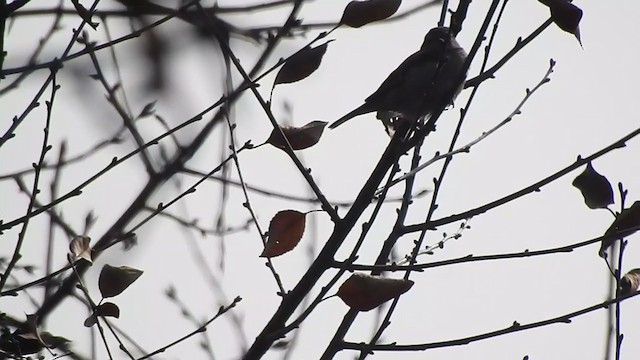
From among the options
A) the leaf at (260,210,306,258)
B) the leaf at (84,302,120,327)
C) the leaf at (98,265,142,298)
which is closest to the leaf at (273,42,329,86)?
the leaf at (260,210,306,258)

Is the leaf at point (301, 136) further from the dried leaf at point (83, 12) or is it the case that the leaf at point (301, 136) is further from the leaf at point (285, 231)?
the dried leaf at point (83, 12)

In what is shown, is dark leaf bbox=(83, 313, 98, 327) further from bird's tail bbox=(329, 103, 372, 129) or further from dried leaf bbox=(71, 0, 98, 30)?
bird's tail bbox=(329, 103, 372, 129)

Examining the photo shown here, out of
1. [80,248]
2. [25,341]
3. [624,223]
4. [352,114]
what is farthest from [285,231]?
[352,114]

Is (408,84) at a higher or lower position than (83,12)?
higher

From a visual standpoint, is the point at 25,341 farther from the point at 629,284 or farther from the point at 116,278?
the point at 629,284

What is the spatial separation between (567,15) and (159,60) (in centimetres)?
141

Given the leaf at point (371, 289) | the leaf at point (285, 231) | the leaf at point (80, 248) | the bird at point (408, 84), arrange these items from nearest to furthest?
the leaf at point (371, 289) < the leaf at point (80, 248) < the leaf at point (285, 231) < the bird at point (408, 84)

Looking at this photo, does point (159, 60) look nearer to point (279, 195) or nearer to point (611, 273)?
point (611, 273)

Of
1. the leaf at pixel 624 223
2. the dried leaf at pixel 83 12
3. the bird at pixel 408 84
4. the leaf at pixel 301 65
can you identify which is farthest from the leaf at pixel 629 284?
the bird at pixel 408 84

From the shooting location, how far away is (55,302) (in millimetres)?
3141

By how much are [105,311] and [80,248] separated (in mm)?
208

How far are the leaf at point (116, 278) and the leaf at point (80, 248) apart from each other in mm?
99

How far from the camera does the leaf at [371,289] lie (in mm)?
2248

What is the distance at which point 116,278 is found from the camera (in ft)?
7.68
